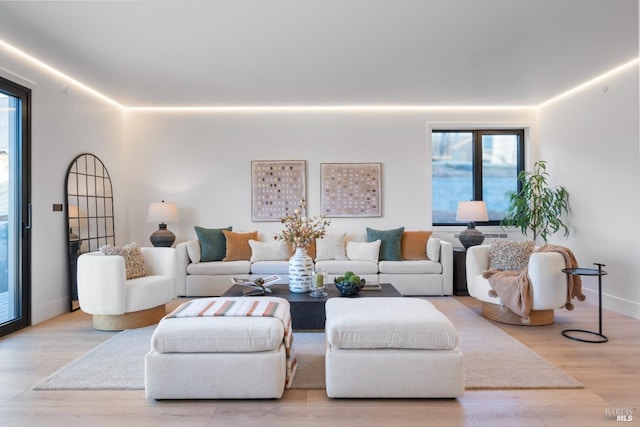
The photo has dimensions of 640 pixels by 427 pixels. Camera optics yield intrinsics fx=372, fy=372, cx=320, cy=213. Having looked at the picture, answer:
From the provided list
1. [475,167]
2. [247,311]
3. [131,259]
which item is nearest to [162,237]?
[131,259]

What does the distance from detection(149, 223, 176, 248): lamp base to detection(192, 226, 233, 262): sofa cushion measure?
0.44 meters

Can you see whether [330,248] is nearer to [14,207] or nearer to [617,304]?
[617,304]

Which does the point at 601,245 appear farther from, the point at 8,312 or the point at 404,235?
the point at 8,312

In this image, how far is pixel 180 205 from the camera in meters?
5.73

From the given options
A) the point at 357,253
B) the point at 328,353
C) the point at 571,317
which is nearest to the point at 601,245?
the point at 571,317

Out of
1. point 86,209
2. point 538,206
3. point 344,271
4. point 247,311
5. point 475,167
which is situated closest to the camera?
point 247,311

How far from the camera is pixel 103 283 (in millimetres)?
3426

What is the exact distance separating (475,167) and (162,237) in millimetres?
4858

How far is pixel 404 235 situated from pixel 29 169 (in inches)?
176

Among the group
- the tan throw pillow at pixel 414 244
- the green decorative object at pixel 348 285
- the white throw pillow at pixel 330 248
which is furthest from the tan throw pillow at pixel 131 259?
the tan throw pillow at pixel 414 244

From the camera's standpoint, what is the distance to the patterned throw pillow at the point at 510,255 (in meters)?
3.96

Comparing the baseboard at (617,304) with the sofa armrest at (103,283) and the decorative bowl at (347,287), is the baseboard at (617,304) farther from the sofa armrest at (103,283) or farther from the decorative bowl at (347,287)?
the sofa armrest at (103,283)

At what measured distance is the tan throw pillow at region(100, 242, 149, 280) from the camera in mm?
3693

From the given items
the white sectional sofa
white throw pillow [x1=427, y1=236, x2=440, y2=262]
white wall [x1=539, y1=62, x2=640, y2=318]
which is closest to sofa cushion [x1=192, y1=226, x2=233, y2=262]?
the white sectional sofa
